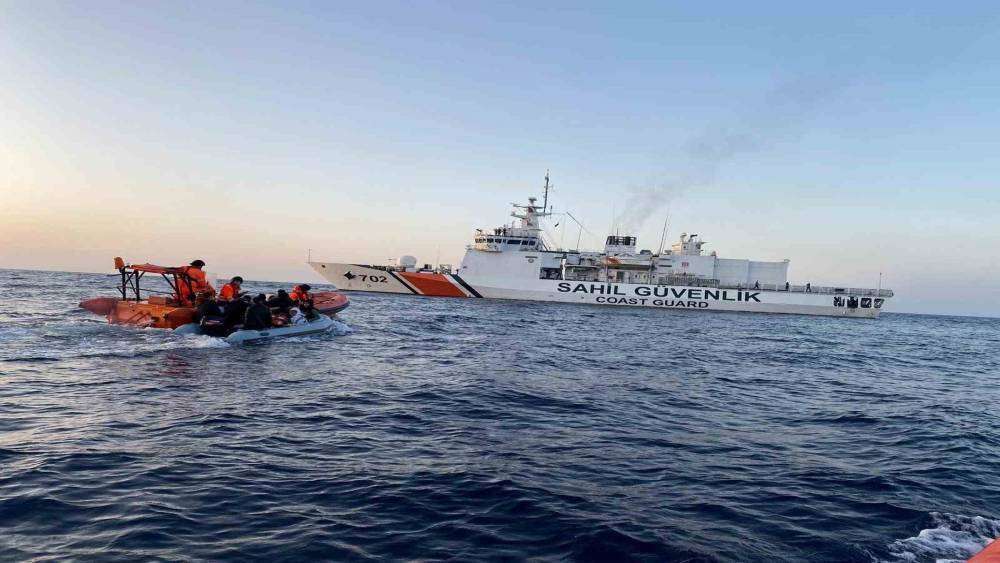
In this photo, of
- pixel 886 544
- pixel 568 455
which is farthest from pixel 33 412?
pixel 886 544

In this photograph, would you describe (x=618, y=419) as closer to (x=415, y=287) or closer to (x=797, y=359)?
(x=797, y=359)

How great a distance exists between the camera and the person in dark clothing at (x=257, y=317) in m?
16.5

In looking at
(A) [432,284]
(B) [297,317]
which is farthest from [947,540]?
(A) [432,284]

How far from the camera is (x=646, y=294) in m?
52.4

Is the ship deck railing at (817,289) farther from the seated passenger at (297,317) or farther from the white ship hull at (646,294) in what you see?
the seated passenger at (297,317)

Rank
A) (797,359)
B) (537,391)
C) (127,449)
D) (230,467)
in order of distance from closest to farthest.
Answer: (230,467) → (127,449) → (537,391) → (797,359)

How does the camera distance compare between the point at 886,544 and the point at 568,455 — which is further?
the point at 568,455

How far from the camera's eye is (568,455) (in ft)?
22.4

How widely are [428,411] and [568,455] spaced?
285 cm

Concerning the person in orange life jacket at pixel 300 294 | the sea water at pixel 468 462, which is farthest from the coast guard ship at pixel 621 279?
the sea water at pixel 468 462

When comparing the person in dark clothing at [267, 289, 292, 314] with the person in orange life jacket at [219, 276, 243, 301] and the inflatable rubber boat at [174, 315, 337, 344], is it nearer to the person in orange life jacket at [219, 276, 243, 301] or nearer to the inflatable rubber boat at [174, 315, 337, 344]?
the inflatable rubber boat at [174, 315, 337, 344]

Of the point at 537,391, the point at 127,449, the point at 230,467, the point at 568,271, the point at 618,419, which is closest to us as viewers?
the point at 230,467

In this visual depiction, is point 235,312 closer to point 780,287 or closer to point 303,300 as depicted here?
point 303,300

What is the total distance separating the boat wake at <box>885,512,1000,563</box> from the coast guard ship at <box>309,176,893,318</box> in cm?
4721
